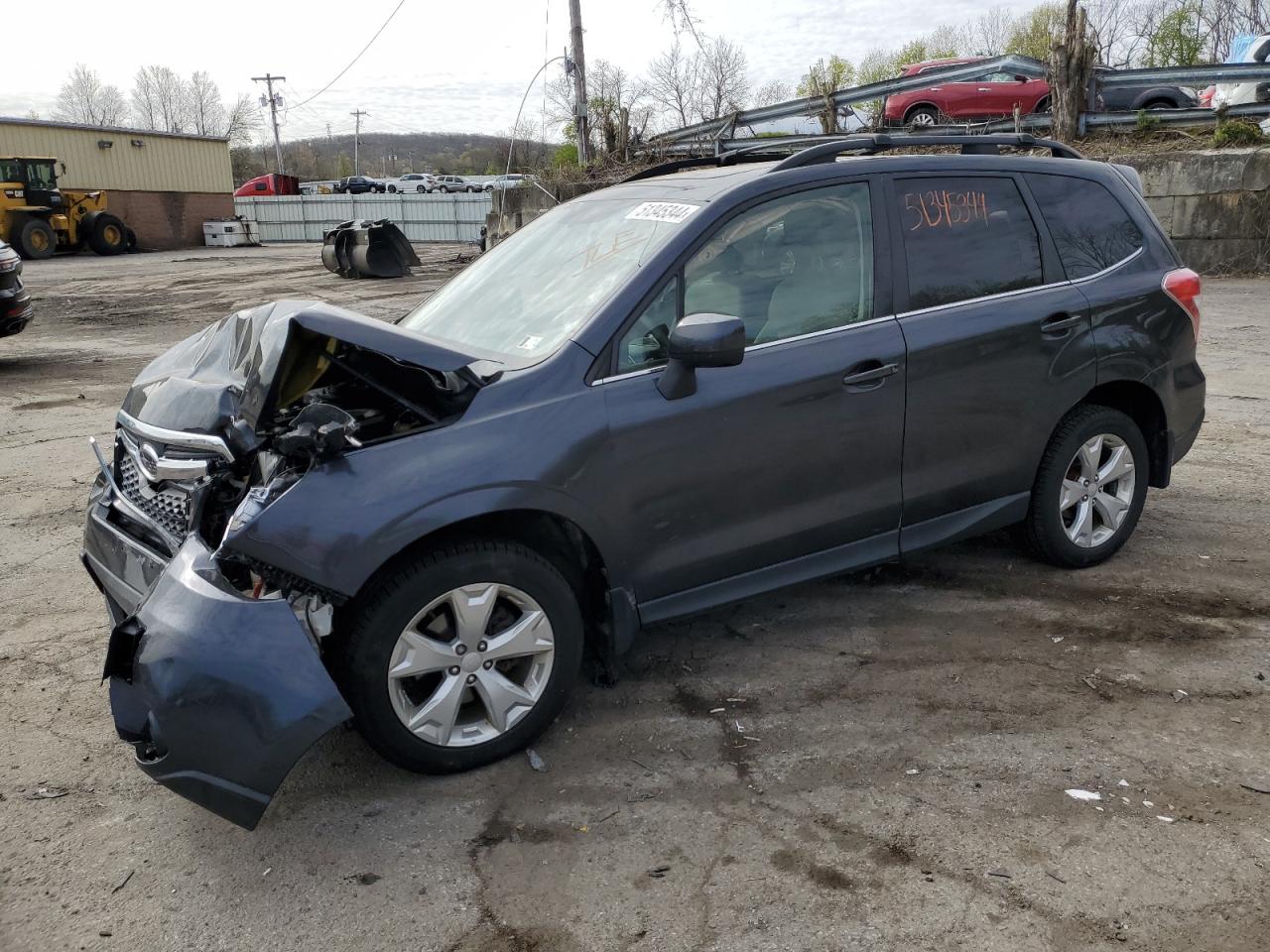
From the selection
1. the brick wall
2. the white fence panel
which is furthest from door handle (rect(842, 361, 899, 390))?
the brick wall

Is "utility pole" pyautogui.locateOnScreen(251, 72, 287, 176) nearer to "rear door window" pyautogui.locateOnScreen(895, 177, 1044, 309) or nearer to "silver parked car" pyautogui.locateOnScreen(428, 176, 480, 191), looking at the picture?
"silver parked car" pyautogui.locateOnScreen(428, 176, 480, 191)

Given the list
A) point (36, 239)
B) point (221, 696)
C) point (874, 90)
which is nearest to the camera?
point (221, 696)

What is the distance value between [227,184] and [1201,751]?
4612cm

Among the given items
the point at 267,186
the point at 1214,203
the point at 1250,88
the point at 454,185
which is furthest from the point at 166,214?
the point at 1214,203

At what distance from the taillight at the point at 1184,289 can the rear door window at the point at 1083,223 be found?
0.21 meters

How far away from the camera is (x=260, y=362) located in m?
3.27

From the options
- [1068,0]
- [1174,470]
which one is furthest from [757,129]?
[1174,470]

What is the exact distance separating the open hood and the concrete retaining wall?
1416 cm

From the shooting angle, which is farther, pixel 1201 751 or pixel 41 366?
pixel 41 366

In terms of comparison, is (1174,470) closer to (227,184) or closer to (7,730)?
(7,730)

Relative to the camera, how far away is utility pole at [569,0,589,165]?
68.3 ft

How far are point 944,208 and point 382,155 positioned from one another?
151 metres

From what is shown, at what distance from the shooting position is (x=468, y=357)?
123 inches

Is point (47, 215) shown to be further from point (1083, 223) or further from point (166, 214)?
point (1083, 223)
